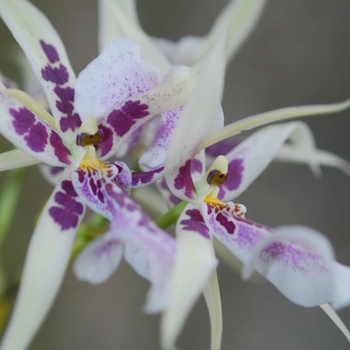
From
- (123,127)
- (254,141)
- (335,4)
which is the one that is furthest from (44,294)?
(335,4)

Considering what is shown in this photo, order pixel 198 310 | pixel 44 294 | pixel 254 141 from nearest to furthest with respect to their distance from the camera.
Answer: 1. pixel 44 294
2. pixel 254 141
3. pixel 198 310

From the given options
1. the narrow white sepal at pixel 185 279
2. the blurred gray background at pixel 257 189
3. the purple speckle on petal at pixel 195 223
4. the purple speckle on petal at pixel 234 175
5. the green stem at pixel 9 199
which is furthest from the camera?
the blurred gray background at pixel 257 189

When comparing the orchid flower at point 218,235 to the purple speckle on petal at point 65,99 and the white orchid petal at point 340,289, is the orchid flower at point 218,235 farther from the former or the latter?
the purple speckle on petal at point 65,99

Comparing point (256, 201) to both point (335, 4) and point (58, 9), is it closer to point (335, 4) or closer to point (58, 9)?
point (335, 4)

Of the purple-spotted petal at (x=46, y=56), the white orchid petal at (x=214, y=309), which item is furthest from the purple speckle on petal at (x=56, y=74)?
the white orchid petal at (x=214, y=309)

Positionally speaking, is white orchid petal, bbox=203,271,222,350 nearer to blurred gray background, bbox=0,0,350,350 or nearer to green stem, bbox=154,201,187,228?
green stem, bbox=154,201,187,228

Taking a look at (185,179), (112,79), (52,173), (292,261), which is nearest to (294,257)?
(292,261)

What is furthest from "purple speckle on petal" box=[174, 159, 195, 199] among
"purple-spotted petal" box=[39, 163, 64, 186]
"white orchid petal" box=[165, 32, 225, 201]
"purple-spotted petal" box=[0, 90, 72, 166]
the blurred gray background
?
the blurred gray background
